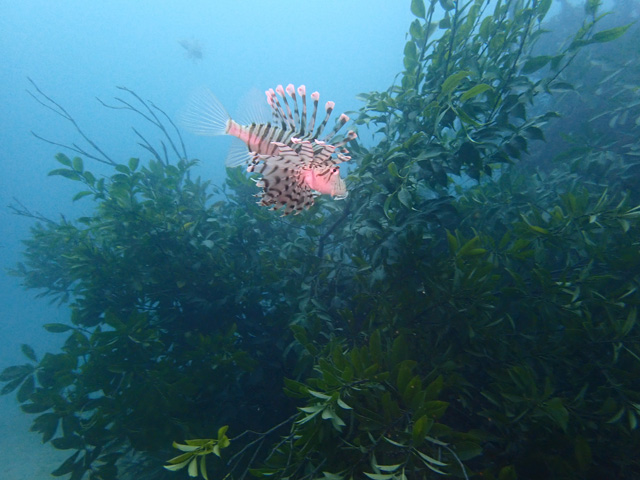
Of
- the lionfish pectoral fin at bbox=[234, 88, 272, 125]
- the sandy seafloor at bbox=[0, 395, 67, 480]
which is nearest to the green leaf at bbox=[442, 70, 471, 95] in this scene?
the lionfish pectoral fin at bbox=[234, 88, 272, 125]

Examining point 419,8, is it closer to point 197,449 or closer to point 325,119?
A: point 325,119

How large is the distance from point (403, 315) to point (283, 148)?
1.80 metres

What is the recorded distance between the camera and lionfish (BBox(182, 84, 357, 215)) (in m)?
1.99

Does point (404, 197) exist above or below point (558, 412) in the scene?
above

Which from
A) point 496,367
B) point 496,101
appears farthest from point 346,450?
point 496,101

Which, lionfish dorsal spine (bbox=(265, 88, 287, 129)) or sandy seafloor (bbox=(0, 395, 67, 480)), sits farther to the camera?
sandy seafloor (bbox=(0, 395, 67, 480))

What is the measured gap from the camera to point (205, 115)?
2.23 metres

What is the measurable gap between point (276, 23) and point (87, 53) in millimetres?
40056

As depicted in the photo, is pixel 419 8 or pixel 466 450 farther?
pixel 419 8

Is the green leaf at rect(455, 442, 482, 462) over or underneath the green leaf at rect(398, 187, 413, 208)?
underneath

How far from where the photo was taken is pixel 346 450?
1875 mm

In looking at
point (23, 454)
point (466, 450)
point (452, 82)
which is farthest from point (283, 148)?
point (23, 454)

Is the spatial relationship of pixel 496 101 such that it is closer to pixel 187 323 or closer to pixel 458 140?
pixel 458 140

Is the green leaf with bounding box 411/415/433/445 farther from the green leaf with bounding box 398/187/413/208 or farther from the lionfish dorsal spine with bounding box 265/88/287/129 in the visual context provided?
the lionfish dorsal spine with bounding box 265/88/287/129
